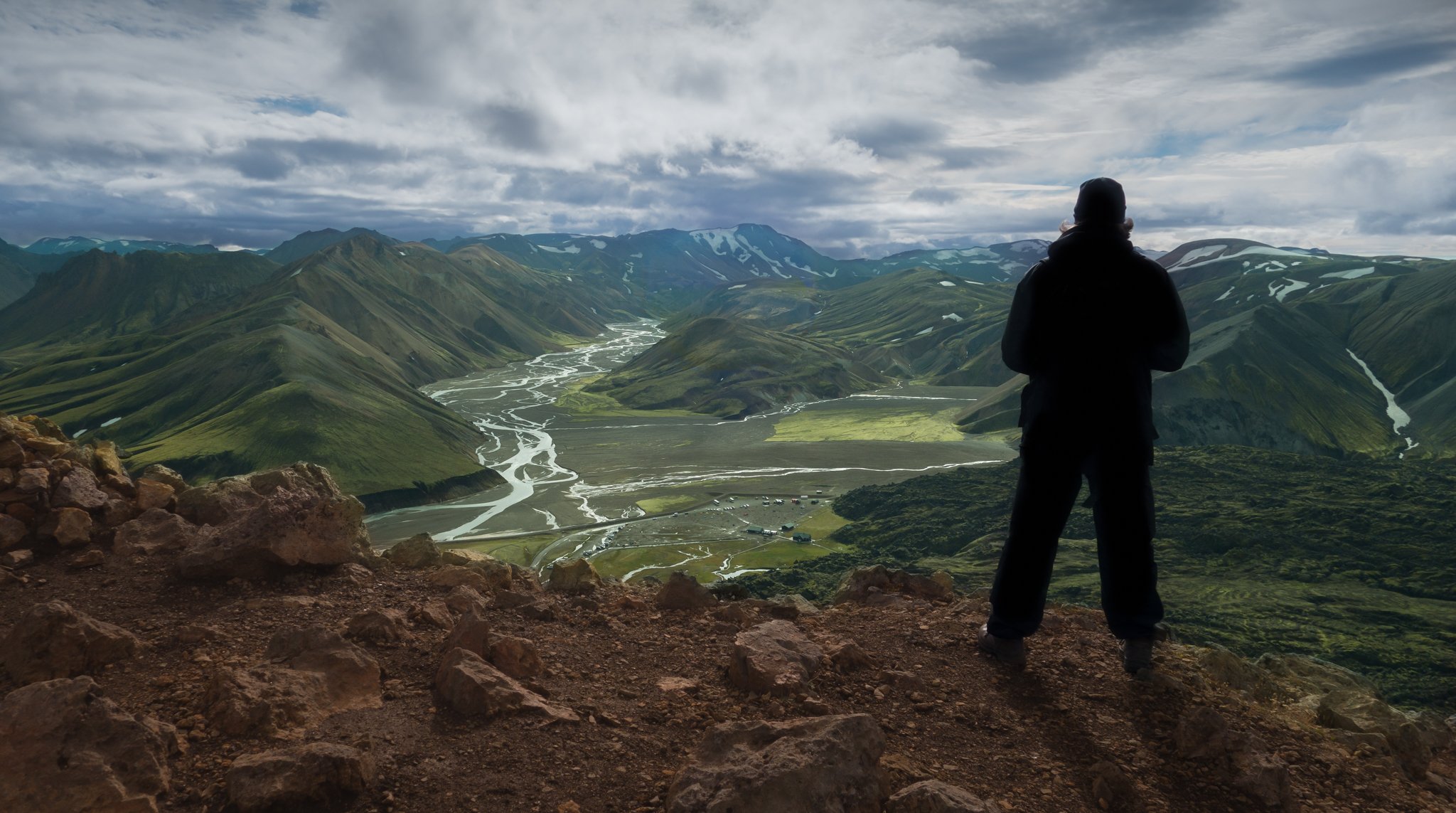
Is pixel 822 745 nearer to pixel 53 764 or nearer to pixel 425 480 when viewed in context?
pixel 53 764

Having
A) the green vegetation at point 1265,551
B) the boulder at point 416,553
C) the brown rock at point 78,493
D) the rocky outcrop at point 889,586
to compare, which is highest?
the brown rock at point 78,493

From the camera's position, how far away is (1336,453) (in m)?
193

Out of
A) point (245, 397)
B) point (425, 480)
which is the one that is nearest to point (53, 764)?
point (425, 480)

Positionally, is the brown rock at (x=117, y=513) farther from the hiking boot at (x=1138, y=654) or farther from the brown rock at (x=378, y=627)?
the hiking boot at (x=1138, y=654)

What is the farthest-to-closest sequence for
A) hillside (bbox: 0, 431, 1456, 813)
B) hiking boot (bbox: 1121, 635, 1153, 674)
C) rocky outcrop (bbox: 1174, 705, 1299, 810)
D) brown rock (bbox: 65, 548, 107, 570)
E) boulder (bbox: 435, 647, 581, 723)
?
brown rock (bbox: 65, 548, 107, 570)
hiking boot (bbox: 1121, 635, 1153, 674)
boulder (bbox: 435, 647, 581, 723)
rocky outcrop (bbox: 1174, 705, 1299, 810)
hillside (bbox: 0, 431, 1456, 813)

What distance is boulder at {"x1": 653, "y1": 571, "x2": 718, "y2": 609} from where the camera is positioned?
37.6 feet

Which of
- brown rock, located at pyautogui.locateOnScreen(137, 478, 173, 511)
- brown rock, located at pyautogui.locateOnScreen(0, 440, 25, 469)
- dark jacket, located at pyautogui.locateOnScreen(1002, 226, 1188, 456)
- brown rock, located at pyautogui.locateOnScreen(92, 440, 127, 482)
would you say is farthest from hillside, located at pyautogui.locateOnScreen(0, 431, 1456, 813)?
dark jacket, located at pyautogui.locateOnScreen(1002, 226, 1188, 456)

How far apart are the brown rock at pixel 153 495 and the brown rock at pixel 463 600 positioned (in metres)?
5.49

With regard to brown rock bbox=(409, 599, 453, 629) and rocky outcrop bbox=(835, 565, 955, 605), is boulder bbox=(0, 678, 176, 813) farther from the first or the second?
rocky outcrop bbox=(835, 565, 955, 605)

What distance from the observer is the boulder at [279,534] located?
1041 cm

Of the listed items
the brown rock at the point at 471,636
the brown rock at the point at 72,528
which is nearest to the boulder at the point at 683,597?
the brown rock at the point at 471,636

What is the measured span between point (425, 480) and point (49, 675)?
161 meters

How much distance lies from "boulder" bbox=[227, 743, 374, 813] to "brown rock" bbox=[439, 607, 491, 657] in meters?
2.08

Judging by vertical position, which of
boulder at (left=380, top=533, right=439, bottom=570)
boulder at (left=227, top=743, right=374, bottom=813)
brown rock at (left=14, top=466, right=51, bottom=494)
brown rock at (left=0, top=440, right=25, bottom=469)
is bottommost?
boulder at (left=380, top=533, right=439, bottom=570)
